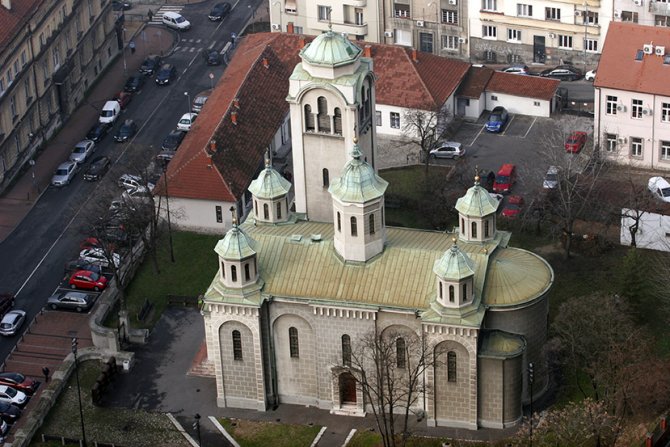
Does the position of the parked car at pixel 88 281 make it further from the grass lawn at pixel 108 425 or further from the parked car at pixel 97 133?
the parked car at pixel 97 133

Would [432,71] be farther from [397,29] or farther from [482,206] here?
[482,206]

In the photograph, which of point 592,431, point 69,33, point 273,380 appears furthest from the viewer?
point 69,33

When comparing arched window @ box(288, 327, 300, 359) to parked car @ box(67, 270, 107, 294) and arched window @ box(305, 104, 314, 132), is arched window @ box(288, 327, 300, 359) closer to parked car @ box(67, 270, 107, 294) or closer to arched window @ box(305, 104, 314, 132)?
arched window @ box(305, 104, 314, 132)

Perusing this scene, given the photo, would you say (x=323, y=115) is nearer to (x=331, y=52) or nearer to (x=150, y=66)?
(x=331, y=52)

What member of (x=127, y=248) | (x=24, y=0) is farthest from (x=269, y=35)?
(x=127, y=248)

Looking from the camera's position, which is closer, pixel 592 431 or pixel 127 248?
pixel 592 431

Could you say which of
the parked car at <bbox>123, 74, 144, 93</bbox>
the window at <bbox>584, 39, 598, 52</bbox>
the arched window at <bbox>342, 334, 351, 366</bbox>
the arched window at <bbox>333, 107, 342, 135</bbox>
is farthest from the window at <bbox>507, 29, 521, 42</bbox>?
the arched window at <bbox>342, 334, 351, 366</bbox>
